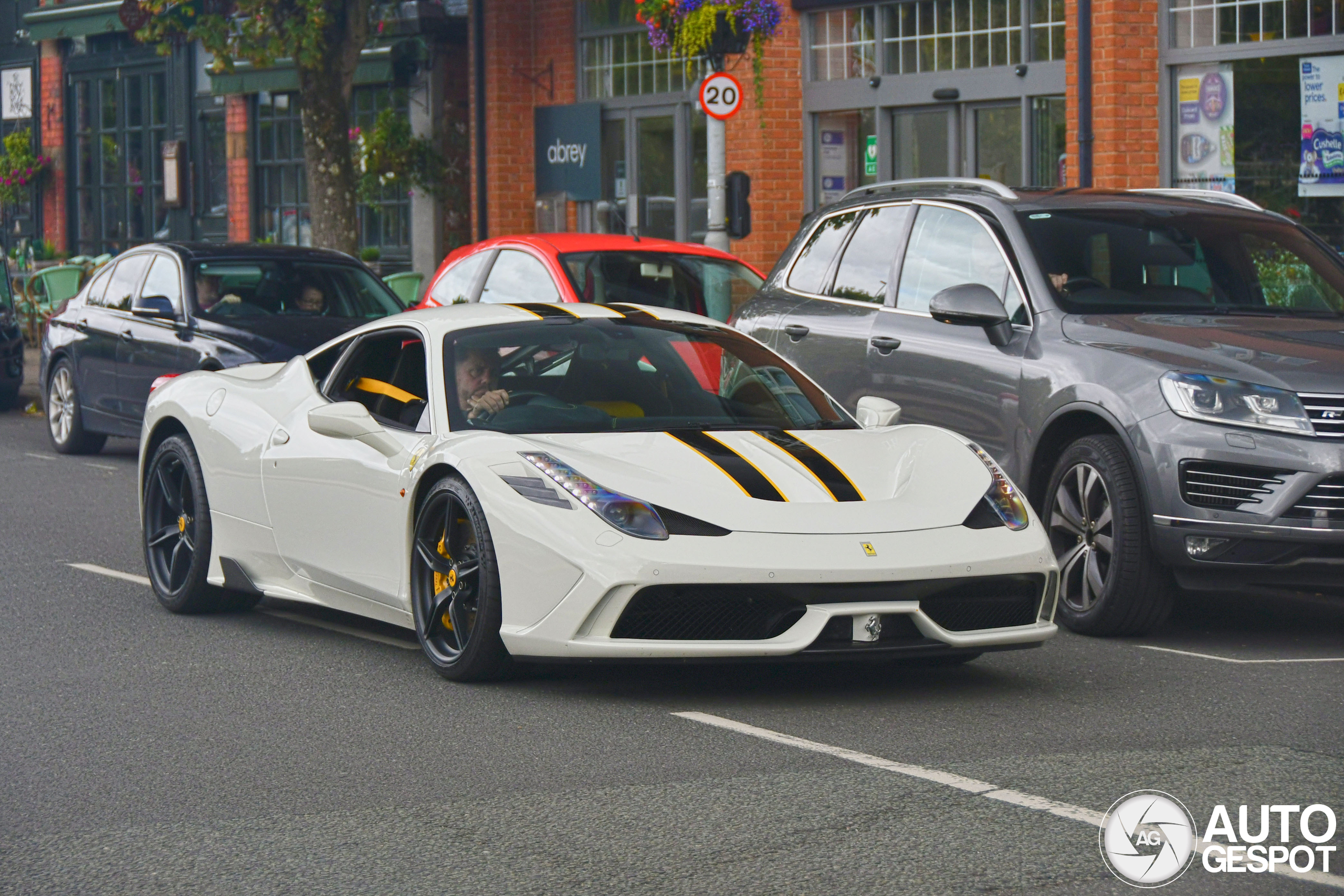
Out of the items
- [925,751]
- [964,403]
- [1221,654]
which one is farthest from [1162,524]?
[925,751]

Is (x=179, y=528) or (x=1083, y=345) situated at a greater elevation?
(x=1083, y=345)

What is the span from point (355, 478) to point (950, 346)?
284 centimetres

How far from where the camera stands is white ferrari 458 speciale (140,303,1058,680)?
6.10 metres

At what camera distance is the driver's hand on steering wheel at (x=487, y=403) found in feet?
22.9

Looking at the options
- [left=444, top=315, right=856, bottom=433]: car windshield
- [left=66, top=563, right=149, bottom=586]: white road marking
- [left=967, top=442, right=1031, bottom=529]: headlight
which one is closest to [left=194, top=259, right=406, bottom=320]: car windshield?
[left=66, top=563, right=149, bottom=586]: white road marking

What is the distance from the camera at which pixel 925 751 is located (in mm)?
5652

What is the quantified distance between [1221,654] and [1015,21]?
38.2 ft

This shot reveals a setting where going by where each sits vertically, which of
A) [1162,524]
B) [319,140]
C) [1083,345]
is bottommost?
[1162,524]

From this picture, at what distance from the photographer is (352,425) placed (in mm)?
7094

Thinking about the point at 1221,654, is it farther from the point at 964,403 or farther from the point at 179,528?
the point at 179,528

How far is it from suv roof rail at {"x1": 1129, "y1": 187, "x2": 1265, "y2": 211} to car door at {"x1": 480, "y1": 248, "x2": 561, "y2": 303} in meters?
4.20

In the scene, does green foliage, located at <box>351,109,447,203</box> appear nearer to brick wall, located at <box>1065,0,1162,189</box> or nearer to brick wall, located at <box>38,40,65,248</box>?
brick wall, located at <box>38,40,65,248</box>

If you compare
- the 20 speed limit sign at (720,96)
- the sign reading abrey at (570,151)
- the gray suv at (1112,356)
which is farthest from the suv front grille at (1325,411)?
the sign reading abrey at (570,151)

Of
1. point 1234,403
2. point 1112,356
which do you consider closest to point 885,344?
point 1112,356
